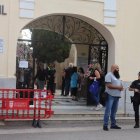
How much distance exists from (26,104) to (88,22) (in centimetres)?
487

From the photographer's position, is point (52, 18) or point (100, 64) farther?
point (100, 64)

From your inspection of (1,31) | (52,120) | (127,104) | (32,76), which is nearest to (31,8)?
(1,31)

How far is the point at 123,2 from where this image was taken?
1586cm

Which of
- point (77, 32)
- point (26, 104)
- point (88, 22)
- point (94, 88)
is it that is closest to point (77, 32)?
point (77, 32)

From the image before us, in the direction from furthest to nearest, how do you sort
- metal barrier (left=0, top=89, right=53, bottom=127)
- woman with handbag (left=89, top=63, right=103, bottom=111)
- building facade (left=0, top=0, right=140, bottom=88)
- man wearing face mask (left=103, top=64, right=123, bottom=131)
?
woman with handbag (left=89, top=63, right=103, bottom=111) < building facade (left=0, top=0, right=140, bottom=88) < man wearing face mask (left=103, top=64, right=123, bottom=131) < metal barrier (left=0, top=89, right=53, bottom=127)

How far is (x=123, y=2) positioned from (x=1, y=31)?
14.8 ft

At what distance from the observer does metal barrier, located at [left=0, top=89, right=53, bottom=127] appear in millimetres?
12023

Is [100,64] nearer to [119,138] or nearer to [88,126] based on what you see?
[88,126]

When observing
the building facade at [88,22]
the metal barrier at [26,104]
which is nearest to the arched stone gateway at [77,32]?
the building facade at [88,22]

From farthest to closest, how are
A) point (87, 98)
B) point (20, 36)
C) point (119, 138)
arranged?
point (87, 98) → point (20, 36) → point (119, 138)

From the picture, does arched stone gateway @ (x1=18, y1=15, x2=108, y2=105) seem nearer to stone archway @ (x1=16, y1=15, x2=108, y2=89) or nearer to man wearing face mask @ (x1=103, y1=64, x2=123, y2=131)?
stone archway @ (x1=16, y1=15, x2=108, y2=89)

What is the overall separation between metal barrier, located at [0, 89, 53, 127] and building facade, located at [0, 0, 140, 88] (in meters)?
1.45

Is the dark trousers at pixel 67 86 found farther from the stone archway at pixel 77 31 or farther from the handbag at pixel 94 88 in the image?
the handbag at pixel 94 88

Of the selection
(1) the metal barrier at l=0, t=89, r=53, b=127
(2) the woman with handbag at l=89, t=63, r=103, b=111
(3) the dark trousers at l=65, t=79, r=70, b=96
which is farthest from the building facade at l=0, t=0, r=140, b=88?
(3) the dark trousers at l=65, t=79, r=70, b=96
